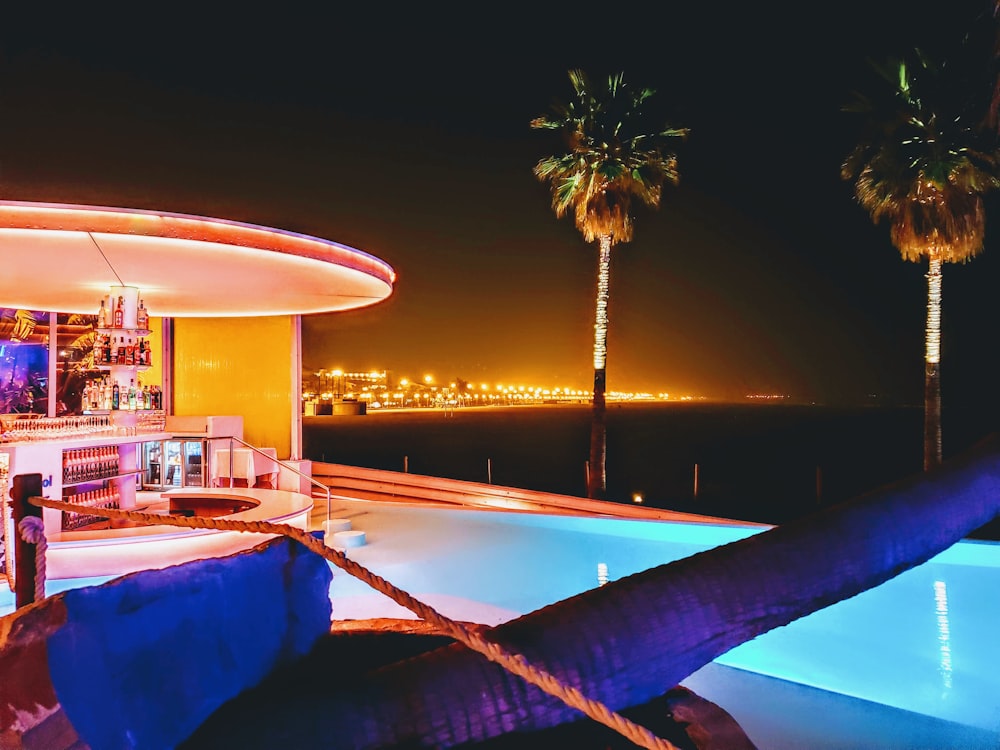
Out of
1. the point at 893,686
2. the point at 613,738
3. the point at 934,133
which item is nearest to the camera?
the point at 613,738

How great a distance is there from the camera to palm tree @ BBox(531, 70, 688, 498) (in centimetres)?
1812

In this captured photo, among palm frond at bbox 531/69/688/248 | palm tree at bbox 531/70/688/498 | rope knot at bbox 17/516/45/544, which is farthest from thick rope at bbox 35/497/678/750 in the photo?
palm frond at bbox 531/69/688/248

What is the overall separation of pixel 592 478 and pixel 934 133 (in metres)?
12.0

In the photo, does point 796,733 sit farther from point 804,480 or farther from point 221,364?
point 804,480

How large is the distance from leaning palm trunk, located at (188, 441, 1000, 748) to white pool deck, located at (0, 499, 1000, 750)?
2.76 metres

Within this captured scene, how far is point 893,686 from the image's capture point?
5.29 m

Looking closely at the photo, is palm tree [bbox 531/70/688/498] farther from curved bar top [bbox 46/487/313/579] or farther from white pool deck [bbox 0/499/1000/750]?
curved bar top [bbox 46/487/313/579]

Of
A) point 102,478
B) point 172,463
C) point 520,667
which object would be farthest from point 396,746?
point 172,463

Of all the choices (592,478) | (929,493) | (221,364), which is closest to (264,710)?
(929,493)

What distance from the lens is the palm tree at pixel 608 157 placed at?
18125 millimetres

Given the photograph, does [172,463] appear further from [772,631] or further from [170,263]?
[772,631]

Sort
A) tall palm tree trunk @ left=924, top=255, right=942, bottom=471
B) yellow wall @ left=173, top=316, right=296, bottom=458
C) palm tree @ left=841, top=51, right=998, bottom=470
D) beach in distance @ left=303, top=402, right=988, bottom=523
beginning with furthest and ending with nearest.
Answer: beach in distance @ left=303, top=402, right=988, bottom=523 → tall palm tree trunk @ left=924, top=255, right=942, bottom=471 → palm tree @ left=841, top=51, right=998, bottom=470 → yellow wall @ left=173, top=316, right=296, bottom=458

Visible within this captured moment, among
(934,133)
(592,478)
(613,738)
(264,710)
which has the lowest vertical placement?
(592,478)

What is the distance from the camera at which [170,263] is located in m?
8.27
